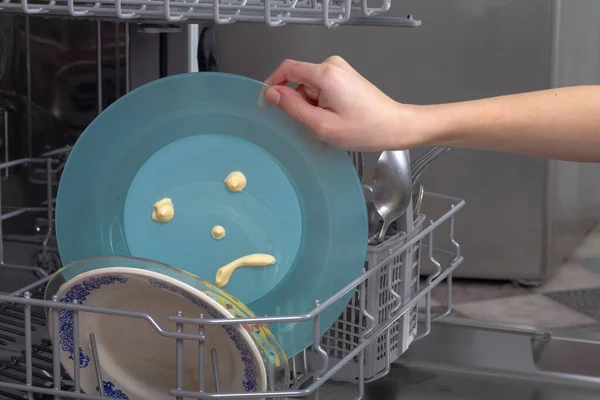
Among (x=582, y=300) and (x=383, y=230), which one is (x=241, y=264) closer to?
(x=383, y=230)

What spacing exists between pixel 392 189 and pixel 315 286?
0.45 feet

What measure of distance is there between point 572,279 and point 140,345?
105 cm

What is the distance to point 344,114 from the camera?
58 cm

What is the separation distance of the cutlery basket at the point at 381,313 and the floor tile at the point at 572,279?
0.71 m

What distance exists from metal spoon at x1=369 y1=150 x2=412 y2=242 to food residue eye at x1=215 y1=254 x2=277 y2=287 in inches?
4.7

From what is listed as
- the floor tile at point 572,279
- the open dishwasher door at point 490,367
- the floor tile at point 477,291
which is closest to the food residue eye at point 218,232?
the open dishwasher door at point 490,367

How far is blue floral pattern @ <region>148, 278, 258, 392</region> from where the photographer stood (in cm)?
53

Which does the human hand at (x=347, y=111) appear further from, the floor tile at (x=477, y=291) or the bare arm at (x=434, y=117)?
the floor tile at (x=477, y=291)

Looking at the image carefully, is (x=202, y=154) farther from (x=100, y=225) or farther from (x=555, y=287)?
(x=555, y=287)

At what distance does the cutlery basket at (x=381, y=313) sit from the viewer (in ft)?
2.25

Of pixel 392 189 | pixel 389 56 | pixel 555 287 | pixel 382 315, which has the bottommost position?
pixel 555 287

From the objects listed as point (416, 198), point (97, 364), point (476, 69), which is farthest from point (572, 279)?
point (97, 364)

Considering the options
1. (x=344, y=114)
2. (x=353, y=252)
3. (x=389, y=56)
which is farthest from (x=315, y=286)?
(x=389, y=56)

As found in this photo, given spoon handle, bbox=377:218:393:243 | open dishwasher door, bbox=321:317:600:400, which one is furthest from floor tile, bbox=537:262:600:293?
spoon handle, bbox=377:218:393:243
